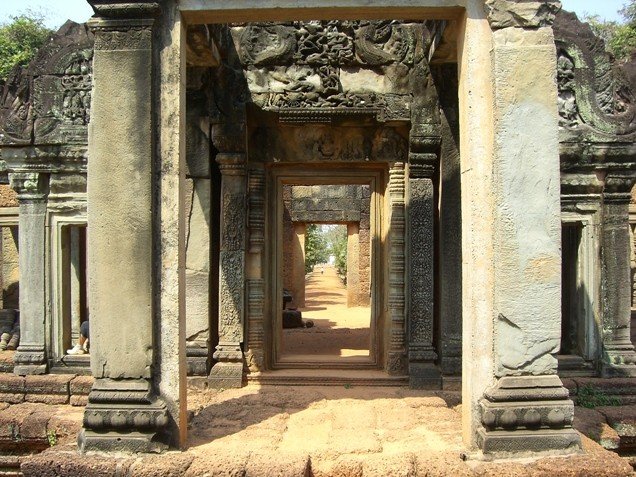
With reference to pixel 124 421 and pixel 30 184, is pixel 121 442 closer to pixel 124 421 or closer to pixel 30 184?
pixel 124 421

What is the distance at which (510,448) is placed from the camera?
3846 millimetres

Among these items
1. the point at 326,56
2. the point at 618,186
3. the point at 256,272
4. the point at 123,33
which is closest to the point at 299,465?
the point at 123,33

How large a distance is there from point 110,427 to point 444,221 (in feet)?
12.4

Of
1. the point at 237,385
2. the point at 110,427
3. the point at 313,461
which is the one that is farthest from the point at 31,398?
the point at 313,461

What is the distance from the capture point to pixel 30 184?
701 centimetres

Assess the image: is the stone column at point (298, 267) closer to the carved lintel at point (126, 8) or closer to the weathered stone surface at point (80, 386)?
the weathered stone surface at point (80, 386)

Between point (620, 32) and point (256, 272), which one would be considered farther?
point (620, 32)

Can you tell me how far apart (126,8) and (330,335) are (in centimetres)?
794

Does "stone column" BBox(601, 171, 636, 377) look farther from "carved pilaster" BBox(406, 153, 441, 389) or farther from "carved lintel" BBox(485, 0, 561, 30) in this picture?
"carved lintel" BBox(485, 0, 561, 30)

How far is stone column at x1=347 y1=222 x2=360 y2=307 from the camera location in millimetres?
16609

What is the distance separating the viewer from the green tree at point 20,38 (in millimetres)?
20078

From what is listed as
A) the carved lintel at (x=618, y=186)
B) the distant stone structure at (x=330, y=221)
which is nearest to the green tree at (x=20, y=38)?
the distant stone structure at (x=330, y=221)

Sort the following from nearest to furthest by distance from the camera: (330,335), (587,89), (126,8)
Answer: (126,8) < (587,89) < (330,335)

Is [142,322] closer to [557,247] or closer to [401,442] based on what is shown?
[401,442]
